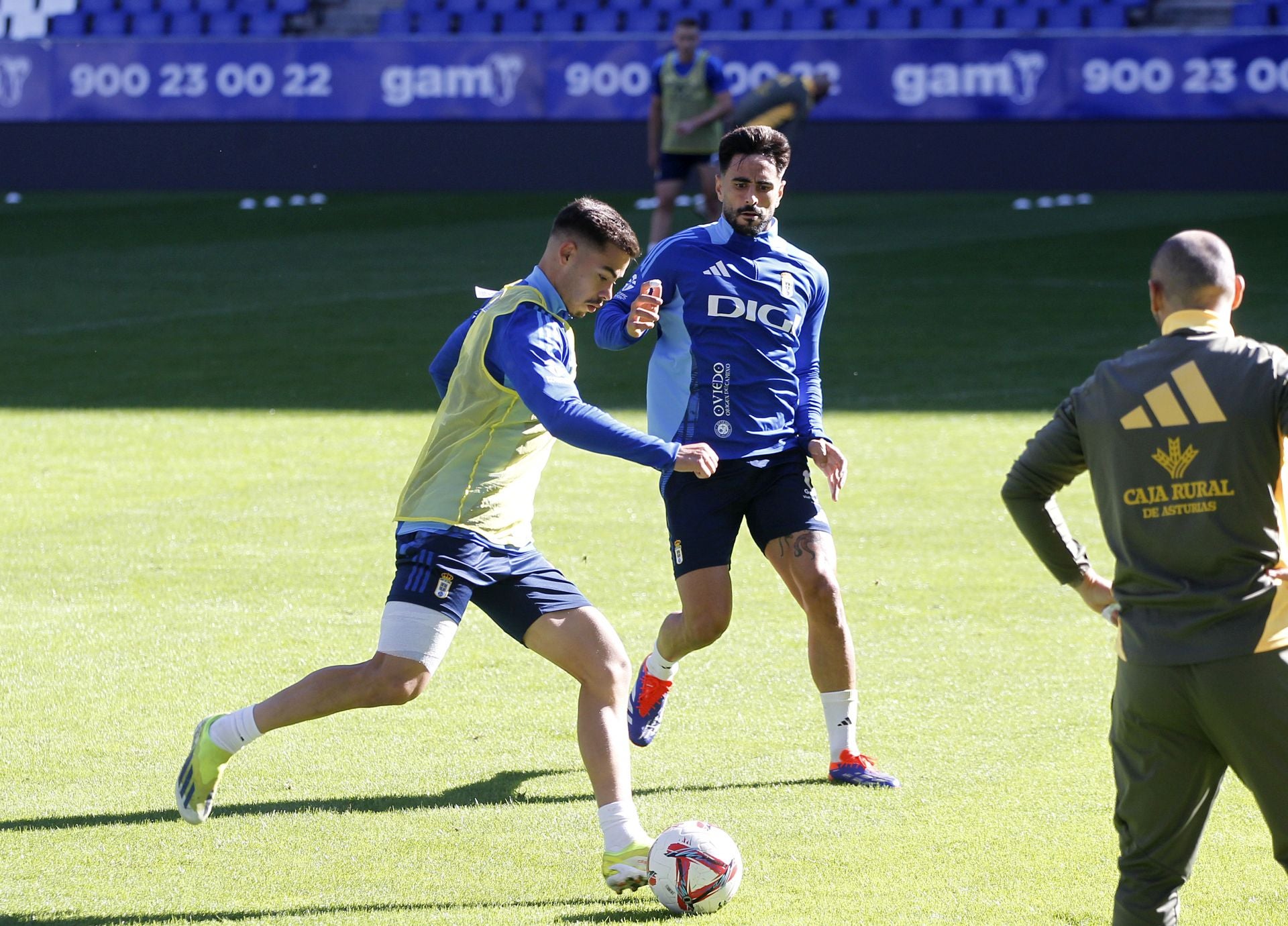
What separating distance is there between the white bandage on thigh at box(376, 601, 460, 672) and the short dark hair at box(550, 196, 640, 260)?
1.17 metres

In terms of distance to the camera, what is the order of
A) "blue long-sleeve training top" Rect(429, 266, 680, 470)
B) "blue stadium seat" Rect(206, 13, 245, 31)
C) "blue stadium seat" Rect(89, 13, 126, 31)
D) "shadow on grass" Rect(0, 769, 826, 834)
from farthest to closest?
"blue stadium seat" Rect(89, 13, 126, 31), "blue stadium seat" Rect(206, 13, 245, 31), "shadow on grass" Rect(0, 769, 826, 834), "blue long-sleeve training top" Rect(429, 266, 680, 470)

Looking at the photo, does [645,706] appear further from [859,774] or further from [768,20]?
[768,20]

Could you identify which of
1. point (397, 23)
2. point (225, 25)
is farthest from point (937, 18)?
point (225, 25)

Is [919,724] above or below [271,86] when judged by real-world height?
below

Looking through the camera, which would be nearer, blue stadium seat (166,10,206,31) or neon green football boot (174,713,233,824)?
neon green football boot (174,713,233,824)

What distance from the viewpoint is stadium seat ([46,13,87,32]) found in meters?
29.1

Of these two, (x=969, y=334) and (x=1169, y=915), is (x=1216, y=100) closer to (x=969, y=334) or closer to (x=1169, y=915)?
(x=969, y=334)

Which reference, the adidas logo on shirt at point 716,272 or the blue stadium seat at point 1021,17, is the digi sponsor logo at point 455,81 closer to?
the blue stadium seat at point 1021,17

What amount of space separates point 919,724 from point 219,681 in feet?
8.98

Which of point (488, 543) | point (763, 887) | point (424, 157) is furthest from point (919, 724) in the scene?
point (424, 157)

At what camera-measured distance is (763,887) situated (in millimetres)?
4887

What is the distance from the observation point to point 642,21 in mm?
26844

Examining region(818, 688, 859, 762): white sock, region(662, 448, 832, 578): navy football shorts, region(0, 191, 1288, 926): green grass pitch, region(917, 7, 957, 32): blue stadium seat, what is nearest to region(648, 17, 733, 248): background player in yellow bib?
region(0, 191, 1288, 926): green grass pitch

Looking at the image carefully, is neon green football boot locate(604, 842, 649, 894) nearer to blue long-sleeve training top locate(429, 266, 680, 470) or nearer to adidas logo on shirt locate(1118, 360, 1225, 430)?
blue long-sleeve training top locate(429, 266, 680, 470)
